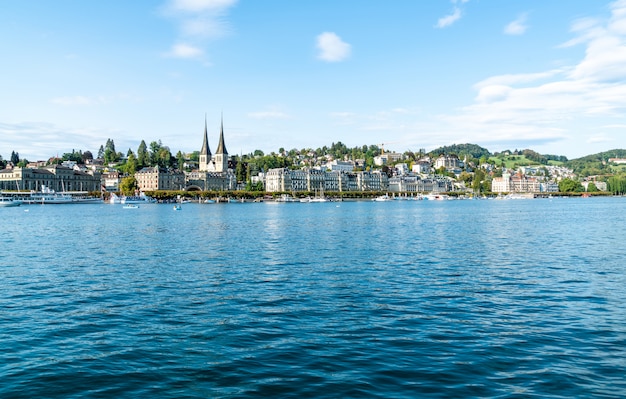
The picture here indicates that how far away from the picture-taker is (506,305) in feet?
61.1

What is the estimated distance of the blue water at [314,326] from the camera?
11391 mm

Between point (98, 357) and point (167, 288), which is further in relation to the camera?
point (167, 288)

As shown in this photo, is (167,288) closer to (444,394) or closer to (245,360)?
(245,360)

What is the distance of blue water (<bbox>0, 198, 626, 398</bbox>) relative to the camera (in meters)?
11.4

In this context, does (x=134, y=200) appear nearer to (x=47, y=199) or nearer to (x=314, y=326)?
(x=47, y=199)

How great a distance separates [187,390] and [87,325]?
6.82 m

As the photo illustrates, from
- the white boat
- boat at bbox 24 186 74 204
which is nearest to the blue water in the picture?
the white boat

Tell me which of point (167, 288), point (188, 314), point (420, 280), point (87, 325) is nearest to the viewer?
point (87, 325)

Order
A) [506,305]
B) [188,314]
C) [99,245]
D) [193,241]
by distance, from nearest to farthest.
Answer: [188,314] → [506,305] → [99,245] → [193,241]

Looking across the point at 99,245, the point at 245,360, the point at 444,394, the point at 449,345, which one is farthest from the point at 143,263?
the point at 444,394

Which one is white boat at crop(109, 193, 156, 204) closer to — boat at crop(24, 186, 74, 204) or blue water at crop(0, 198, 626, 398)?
boat at crop(24, 186, 74, 204)

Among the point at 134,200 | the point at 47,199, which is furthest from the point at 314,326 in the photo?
Answer: the point at 47,199

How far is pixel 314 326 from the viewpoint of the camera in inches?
625

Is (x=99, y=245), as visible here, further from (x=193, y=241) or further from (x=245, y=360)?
(x=245, y=360)
